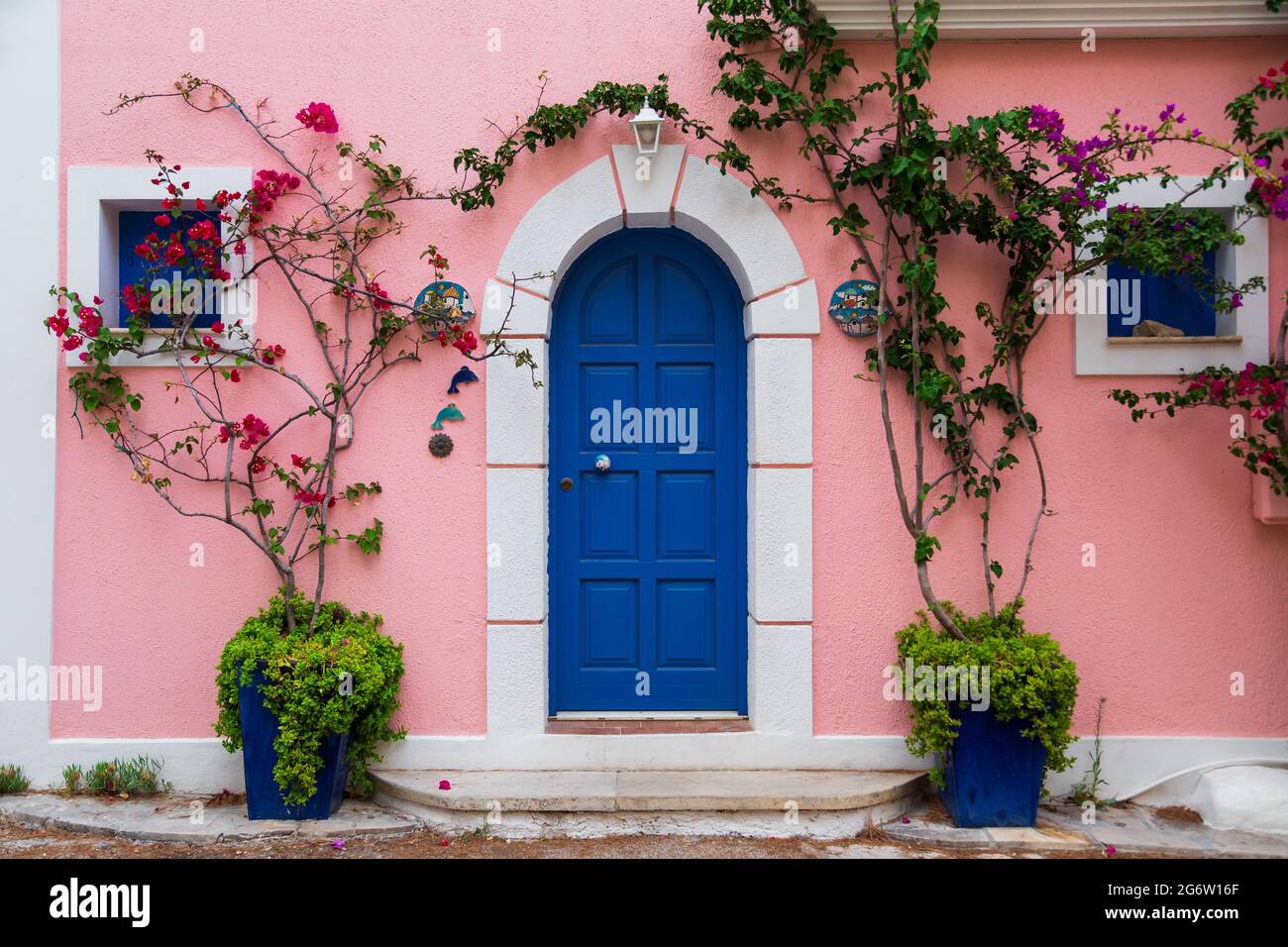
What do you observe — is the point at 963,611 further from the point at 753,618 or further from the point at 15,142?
the point at 15,142

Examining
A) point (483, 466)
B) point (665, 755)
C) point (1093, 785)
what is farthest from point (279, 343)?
point (1093, 785)

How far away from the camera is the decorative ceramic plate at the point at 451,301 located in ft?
14.0

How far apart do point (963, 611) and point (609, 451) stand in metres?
1.83

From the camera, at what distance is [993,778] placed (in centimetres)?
391

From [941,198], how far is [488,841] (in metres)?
3.37

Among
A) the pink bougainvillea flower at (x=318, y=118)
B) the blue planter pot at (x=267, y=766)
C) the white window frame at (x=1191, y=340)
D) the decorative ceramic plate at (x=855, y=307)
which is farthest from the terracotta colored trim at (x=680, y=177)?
the blue planter pot at (x=267, y=766)

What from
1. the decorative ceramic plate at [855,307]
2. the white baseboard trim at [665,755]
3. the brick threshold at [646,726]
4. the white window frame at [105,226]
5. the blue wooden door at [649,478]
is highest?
the white window frame at [105,226]

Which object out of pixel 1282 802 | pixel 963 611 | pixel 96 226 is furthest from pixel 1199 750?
pixel 96 226

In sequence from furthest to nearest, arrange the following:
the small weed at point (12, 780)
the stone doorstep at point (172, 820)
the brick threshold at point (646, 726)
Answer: the brick threshold at point (646, 726) → the small weed at point (12, 780) → the stone doorstep at point (172, 820)

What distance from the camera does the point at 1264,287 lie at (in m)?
4.26

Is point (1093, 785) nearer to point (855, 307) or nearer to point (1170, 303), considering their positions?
point (1170, 303)

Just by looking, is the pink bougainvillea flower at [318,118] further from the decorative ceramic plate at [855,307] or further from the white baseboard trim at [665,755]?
the white baseboard trim at [665,755]

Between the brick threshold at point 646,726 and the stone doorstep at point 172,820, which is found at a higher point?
the brick threshold at point 646,726

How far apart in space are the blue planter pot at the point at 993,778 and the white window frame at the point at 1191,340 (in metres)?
1.73
